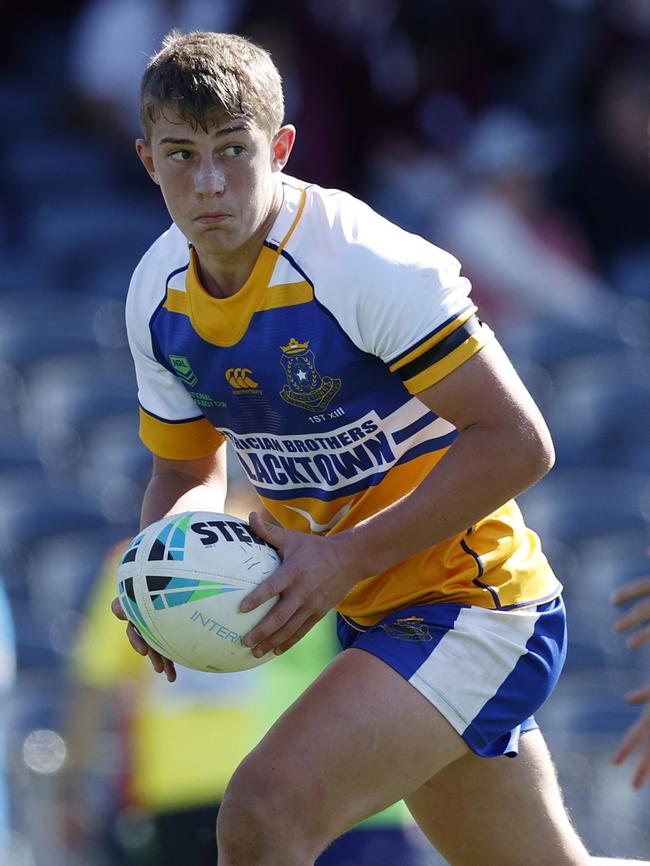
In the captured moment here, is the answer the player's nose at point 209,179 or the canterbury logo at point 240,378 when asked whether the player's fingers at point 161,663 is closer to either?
the canterbury logo at point 240,378

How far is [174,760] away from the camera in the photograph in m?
5.55

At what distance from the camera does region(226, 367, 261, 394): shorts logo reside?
3717 millimetres

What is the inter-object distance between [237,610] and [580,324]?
6.36 meters

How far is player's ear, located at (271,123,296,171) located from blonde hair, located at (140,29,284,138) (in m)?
0.03

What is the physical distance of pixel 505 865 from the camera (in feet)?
12.7

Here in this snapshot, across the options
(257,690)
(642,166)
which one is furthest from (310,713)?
(642,166)

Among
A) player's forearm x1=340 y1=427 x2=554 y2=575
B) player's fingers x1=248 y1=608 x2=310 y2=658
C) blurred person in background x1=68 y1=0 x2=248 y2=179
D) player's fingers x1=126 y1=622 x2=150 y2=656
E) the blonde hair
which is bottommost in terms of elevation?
blurred person in background x1=68 y1=0 x2=248 y2=179

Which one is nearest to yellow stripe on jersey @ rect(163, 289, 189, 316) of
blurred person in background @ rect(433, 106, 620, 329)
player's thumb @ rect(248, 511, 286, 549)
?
player's thumb @ rect(248, 511, 286, 549)

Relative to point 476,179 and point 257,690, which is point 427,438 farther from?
point 476,179

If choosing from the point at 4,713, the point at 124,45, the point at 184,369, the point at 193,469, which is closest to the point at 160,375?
the point at 184,369

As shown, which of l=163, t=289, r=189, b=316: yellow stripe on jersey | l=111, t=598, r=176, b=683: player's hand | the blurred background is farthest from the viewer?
the blurred background

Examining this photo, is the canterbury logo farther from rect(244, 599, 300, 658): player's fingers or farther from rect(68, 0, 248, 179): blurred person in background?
rect(68, 0, 248, 179): blurred person in background

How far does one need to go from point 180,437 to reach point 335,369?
0.64 metres

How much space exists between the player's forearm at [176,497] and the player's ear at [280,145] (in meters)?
0.91
